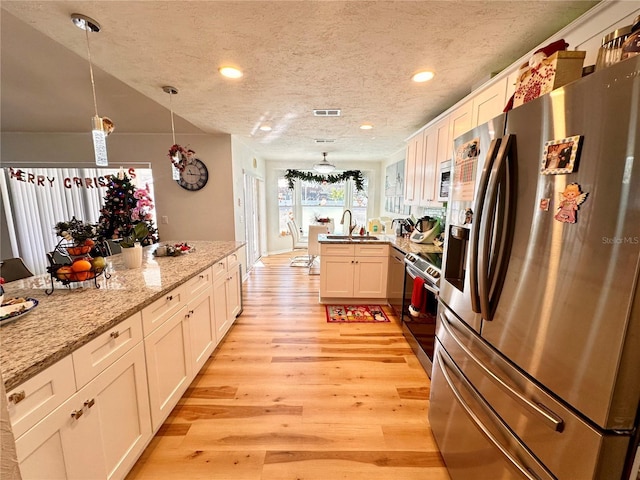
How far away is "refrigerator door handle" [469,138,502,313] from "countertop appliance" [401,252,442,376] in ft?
2.47

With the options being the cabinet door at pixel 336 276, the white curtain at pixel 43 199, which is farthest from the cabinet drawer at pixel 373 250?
the white curtain at pixel 43 199

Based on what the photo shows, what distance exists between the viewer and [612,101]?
64 centimetres

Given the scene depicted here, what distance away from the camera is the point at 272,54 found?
5.73 ft

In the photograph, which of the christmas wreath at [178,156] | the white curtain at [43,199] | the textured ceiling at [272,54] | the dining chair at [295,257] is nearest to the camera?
the textured ceiling at [272,54]

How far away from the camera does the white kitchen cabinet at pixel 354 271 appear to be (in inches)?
131

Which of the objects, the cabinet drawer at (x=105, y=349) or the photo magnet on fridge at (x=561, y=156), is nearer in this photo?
the photo magnet on fridge at (x=561, y=156)

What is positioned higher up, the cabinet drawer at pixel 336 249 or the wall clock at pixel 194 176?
the wall clock at pixel 194 176

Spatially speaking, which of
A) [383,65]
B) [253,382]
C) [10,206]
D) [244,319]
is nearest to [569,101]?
[383,65]

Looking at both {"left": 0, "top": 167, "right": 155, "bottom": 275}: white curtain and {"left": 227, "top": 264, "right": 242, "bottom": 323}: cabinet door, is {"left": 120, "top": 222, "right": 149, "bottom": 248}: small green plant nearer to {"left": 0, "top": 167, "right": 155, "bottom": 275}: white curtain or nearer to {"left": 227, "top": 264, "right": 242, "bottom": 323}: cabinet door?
{"left": 227, "top": 264, "right": 242, "bottom": 323}: cabinet door

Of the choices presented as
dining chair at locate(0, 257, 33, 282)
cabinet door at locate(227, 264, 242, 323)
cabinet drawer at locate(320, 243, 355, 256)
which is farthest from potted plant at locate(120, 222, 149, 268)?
cabinet drawer at locate(320, 243, 355, 256)

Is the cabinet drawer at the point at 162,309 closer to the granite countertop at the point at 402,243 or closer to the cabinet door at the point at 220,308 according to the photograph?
the cabinet door at the point at 220,308

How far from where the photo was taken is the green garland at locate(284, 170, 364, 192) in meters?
6.75

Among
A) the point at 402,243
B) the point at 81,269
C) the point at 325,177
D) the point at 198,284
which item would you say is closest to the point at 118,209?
the point at 198,284

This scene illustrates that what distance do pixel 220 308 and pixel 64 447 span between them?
153 cm
